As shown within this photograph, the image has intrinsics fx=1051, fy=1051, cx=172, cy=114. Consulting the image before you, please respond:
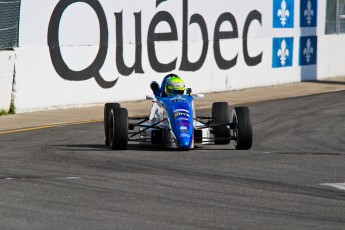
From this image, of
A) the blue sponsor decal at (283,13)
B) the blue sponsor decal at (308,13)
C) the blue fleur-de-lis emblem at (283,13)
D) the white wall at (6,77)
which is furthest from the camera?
the blue sponsor decal at (308,13)

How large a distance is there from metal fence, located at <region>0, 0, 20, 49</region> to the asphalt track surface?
3.89 meters

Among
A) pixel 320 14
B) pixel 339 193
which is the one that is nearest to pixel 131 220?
pixel 339 193

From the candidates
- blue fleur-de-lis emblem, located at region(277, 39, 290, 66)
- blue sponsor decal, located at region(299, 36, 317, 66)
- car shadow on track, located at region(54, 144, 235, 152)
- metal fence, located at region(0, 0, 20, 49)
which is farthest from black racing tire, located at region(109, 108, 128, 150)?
blue sponsor decal, located at region(299, 36, 317, 66)

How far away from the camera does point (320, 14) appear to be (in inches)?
1326

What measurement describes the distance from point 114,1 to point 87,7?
1.12 m

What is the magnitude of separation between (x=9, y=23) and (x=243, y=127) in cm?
825

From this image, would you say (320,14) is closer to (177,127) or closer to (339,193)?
(177,127)

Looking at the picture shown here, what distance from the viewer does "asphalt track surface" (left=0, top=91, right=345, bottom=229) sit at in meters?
9.33

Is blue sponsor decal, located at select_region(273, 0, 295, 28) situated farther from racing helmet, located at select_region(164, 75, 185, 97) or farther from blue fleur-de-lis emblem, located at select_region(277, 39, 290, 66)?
racing helmet, located at select_region(164, 75, 185, 97)

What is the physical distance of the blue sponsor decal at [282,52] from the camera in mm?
30859

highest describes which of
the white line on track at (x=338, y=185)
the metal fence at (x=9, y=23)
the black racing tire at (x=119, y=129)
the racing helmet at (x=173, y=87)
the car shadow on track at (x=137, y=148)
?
the metal fence at (x=9, y=23)

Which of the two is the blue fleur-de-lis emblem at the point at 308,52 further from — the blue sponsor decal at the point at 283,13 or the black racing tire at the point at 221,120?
the black racing tire at the point at 221,120

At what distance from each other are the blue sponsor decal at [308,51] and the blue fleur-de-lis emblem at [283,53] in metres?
0.95

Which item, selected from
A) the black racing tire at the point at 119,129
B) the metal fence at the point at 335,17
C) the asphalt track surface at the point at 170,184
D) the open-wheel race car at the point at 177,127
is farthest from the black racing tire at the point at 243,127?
the metal fence at the point at 335,17
